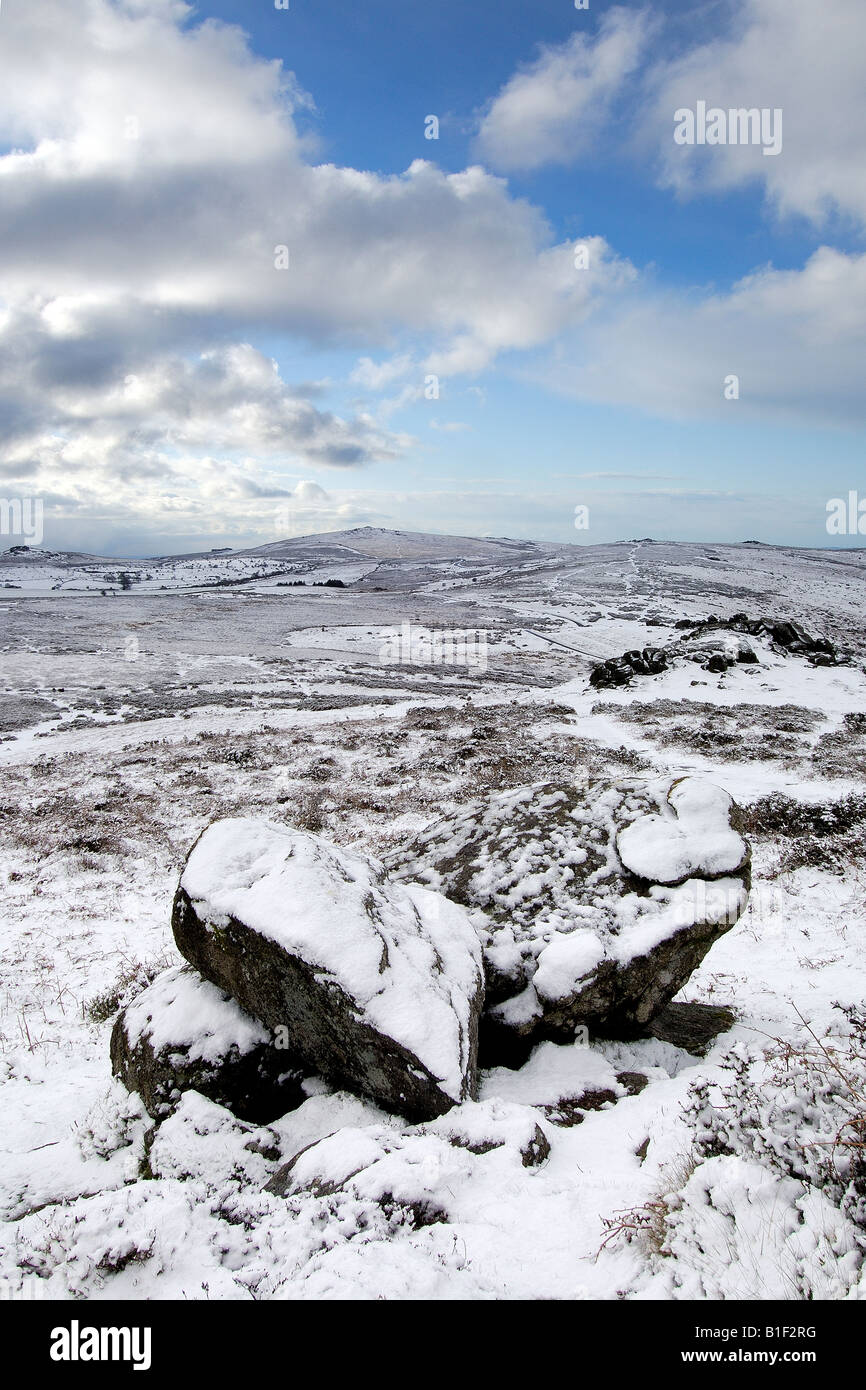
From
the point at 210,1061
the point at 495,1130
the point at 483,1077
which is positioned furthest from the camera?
the point at 483,1077

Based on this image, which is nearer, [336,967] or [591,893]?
[336,967]

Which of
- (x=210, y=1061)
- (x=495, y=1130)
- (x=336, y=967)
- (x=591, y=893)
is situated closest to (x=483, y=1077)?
(x=495, y=1130)

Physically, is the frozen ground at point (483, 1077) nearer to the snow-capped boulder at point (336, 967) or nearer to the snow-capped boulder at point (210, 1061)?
the snow-capped boulder at point (210, 1061)

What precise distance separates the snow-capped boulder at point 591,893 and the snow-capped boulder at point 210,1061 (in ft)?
7.34

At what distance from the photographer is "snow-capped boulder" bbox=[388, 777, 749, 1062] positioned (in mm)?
6438

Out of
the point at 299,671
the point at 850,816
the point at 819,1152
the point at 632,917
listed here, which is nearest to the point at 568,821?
the point at 632,917

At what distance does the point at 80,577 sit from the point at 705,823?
127156 millimetres

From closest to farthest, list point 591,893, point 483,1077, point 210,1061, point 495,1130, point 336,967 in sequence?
point 495,1130 < point 336,967 < point 210,1061 < point 483,1077 < point 591,893

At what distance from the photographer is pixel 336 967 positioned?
5.25 m

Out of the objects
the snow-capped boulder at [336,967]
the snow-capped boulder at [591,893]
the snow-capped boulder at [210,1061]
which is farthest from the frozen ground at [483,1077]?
the snow-capped boulder at [591,893]

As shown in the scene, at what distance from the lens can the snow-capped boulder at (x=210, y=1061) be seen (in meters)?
5.40

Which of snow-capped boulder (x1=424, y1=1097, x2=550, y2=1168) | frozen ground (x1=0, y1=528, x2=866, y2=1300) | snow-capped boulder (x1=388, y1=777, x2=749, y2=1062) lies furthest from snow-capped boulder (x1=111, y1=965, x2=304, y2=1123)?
snow-capped boulder (x1=388, y1=777, x2=749, y2=1062)

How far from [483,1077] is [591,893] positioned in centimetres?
233

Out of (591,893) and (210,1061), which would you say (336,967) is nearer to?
(210,1061)
